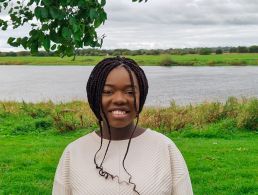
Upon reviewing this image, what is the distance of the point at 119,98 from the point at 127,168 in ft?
1.04

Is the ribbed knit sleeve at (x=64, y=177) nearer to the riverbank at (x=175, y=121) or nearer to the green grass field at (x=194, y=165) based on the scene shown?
the green grass field at (x=194, y=165)

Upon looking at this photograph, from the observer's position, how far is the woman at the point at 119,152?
2.28 metres

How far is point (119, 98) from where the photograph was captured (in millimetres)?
2270

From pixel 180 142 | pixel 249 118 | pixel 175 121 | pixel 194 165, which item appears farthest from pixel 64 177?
pixel 249 118

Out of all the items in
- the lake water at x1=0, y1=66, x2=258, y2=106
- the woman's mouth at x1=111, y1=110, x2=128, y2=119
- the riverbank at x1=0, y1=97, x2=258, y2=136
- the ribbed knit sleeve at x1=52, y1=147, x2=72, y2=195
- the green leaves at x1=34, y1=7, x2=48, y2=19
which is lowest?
the lake water at x1=0, y1=66, x2=258, y2=106

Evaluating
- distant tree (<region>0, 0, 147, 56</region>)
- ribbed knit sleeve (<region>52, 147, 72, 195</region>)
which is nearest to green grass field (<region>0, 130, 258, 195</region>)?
distant tree (<region>0, 0, 147, 56</region>)

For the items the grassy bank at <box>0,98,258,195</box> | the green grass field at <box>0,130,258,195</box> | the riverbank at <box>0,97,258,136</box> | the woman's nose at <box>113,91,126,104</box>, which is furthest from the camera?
the riverbank at <box>0,97,258,136</box>

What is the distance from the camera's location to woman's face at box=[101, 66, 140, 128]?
7.48 ft

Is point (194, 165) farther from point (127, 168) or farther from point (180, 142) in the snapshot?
point (127, 168)

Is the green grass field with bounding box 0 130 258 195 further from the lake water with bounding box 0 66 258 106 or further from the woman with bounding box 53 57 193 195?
the lake water with bounding box 0 66 258 106

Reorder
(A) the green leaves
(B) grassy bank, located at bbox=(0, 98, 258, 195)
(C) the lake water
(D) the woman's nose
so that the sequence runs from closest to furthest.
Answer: (D) the woman's nose → (A) the green leaves → (B) grassy bank, located at bbox=(0, 98, 258, 195) → (C) the lake water

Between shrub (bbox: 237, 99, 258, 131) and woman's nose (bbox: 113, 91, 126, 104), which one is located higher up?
woman's nose (bbox: 113, 91, 126, 104)

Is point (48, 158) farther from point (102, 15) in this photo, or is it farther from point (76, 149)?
point (76, 149)

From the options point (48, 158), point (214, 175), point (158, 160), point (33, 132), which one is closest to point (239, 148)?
point (214, 175)
